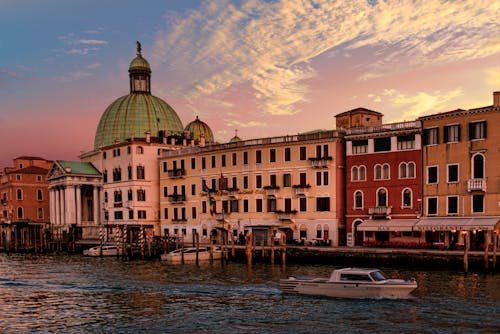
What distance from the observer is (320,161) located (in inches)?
2232

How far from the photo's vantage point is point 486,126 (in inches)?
1870

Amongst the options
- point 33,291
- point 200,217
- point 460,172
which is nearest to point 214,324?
point 33,291

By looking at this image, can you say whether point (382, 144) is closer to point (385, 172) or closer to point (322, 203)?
point (385, 172)

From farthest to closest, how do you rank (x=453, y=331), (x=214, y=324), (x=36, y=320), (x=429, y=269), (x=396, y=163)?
(x=396, y=163) → (x=429, y=269) → (x=36, y=320) → (x=214, y=324) → (x=453, y=331)

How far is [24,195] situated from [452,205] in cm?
8071

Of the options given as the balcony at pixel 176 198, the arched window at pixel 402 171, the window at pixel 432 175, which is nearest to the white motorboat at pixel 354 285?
the window at pixel 432 175

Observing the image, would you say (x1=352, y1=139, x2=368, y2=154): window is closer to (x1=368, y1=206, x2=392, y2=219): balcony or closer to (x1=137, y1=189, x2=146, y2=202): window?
(x1=368, y1=206, x2=392, y2=219): balcony

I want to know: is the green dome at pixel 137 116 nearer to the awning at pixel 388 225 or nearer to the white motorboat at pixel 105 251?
the white motorboat at pixel 105 251

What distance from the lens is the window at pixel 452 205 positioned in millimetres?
49125

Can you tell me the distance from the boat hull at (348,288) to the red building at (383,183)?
1969cm

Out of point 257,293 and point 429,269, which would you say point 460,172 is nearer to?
point 429,269

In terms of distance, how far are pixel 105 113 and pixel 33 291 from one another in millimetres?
59638

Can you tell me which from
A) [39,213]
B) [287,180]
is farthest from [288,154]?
[39,213]

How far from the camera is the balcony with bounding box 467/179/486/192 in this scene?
47.2 m
